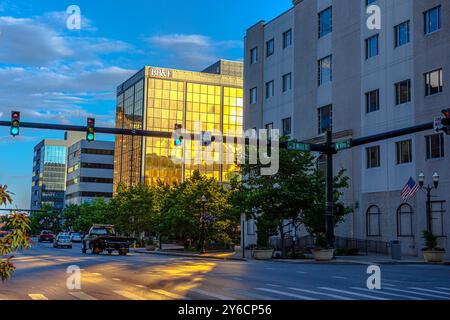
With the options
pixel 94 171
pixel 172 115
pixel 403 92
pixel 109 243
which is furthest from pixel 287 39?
pixel 94 171

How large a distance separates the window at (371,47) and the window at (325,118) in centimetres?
616

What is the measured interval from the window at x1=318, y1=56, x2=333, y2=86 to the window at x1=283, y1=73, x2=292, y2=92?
5.27 metres

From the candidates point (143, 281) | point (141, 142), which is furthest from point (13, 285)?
point (141, 142)

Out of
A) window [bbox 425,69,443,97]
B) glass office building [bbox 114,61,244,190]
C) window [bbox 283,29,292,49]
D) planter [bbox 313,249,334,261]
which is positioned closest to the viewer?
planter [bbox 313,249,334,261]

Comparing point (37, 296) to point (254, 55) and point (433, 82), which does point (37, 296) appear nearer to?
point (433, 82)

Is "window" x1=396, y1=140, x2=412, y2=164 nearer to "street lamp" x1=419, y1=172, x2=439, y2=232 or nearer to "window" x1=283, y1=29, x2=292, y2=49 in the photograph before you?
"street lamp" x1=419, y1=172, x2=439, y2=232

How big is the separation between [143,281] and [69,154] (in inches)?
5784

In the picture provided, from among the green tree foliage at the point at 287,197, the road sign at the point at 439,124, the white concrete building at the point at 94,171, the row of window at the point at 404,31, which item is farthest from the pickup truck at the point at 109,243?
the white concrete building at the point at 94,171

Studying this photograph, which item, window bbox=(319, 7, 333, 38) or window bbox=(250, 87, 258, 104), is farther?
window bbox=(250, 87, 258, 104)

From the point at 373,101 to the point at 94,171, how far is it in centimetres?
10777

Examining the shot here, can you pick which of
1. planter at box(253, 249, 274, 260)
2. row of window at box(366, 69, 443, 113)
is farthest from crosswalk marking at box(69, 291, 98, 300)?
row of window at box(366, 69, 443, 113)

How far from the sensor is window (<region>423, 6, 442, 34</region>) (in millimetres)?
39781

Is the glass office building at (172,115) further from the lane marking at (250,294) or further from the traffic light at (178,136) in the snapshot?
the lane marking at (250,294)

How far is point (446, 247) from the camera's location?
37.8m
